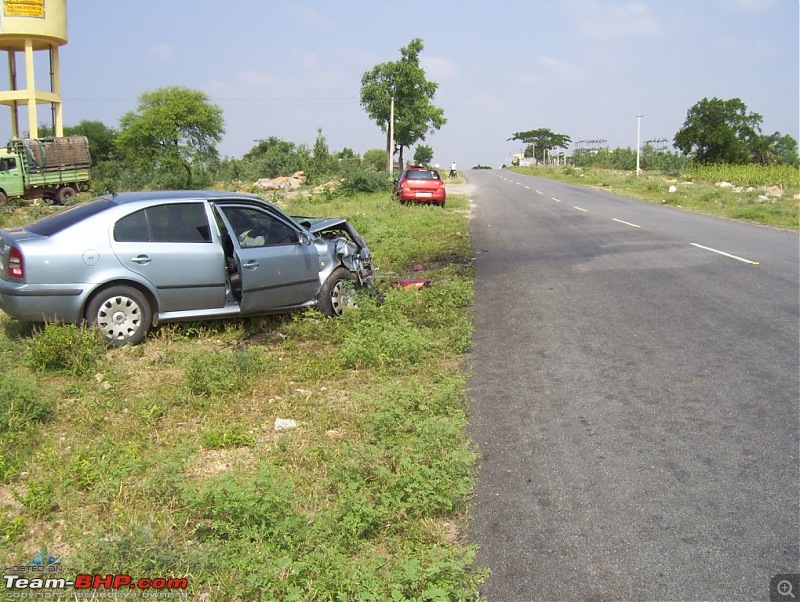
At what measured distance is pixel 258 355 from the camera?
6699 millimetres

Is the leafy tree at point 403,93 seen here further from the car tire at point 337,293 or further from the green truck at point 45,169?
the car tire at point 337,293

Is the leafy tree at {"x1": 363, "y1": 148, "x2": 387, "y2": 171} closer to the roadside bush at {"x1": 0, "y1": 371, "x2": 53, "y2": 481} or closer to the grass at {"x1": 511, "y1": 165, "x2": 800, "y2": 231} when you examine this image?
the grass at {"x1": 511, "y1": 165, "x2": 800, "y2": 231}

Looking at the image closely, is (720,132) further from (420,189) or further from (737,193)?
(420,189)

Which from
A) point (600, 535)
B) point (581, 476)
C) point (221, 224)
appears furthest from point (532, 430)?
point (221, 224)

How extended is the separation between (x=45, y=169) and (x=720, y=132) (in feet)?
177

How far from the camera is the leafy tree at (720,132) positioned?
201 ft

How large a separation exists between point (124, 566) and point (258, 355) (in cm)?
334

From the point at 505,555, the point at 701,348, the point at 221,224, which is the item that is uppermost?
the point at 221,224

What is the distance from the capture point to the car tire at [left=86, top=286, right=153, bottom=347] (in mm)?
6996

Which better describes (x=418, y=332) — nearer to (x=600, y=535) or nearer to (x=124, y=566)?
(x=600, y=535)

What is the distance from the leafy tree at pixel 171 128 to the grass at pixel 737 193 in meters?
29.8

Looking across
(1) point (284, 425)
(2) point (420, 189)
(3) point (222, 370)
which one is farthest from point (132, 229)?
(2) point (420, 189)

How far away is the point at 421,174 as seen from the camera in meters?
26.5

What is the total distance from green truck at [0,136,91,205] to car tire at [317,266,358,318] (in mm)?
25732
